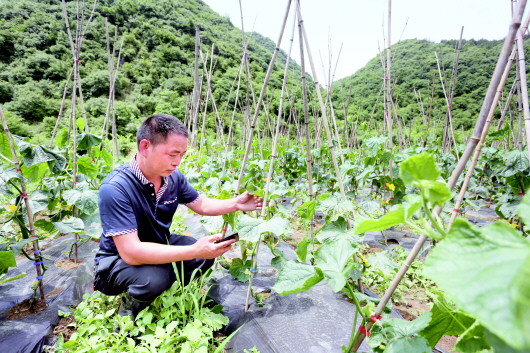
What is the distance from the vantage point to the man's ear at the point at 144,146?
5.79 ft

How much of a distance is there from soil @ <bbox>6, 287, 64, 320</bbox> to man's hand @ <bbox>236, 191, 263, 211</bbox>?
5.36 feet

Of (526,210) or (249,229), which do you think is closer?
(526,210)

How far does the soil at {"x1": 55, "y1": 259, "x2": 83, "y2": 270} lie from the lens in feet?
8.59

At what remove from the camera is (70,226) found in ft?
6.59

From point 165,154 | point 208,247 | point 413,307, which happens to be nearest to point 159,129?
point 165,154

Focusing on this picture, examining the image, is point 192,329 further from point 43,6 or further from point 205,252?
point 43,6

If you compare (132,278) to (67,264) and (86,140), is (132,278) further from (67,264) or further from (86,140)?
(86,140)

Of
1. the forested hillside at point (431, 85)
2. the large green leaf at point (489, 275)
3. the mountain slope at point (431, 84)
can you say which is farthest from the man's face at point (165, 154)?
the forested hillside at point (431, 85)

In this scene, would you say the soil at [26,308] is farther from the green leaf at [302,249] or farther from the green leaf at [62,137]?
the green leaf at [302,249]

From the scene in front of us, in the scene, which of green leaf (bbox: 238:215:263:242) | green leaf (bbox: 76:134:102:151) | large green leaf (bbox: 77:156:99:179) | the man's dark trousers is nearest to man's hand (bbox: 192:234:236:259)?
green leaf (bbox: 238:215:263:242)

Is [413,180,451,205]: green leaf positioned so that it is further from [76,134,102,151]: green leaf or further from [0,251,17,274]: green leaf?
[76,134,102,151]: green leaf

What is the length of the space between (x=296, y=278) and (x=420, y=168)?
1.65 ft

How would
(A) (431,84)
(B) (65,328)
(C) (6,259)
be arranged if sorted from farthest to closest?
(A) (431,84), (B) (65,328), (C) (6,259)

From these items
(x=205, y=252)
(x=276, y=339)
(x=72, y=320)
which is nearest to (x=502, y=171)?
(x=276, y=339)
